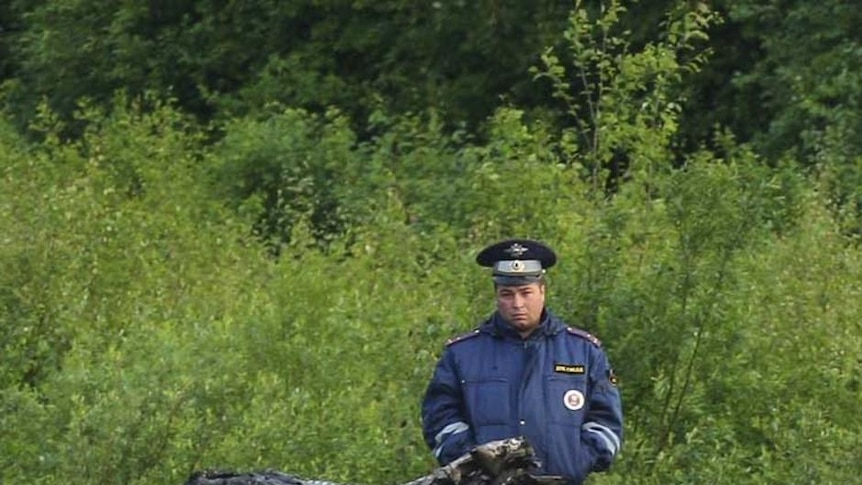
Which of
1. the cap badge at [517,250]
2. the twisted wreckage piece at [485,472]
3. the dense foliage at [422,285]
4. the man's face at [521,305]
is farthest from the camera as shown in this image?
the dense foliage at [422,285]

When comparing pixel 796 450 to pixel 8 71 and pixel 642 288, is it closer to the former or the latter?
pixel 642 288

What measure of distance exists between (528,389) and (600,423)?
0.29m

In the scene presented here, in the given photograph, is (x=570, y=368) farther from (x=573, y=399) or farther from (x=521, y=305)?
(x=521, y=305)

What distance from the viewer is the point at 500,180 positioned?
11070mm

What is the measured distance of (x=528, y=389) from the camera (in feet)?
21.3

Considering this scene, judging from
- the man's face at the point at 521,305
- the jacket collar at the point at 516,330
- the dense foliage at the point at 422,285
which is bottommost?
the dense foliage at the point at 422,285

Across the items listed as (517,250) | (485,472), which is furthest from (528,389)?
(485,472)

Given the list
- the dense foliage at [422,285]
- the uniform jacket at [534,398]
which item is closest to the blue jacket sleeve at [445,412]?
the uniform jacket at [534,398]

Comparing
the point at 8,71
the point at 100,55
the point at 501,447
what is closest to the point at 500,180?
the point at 501,447

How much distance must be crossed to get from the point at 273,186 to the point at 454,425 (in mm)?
10804

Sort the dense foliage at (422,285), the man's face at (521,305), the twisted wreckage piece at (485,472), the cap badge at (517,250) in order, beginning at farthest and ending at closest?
the dense foliage at (422,285), the cap badge at (517,250), the man's face at (521,305), the twisted wreckage piece at (485,472)

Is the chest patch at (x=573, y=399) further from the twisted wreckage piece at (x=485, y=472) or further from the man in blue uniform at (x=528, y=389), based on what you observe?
the twisted wreckage piece at (x=485, y=472)

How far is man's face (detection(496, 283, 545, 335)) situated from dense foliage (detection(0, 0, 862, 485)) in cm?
249

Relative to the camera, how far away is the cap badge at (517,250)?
264 inches
